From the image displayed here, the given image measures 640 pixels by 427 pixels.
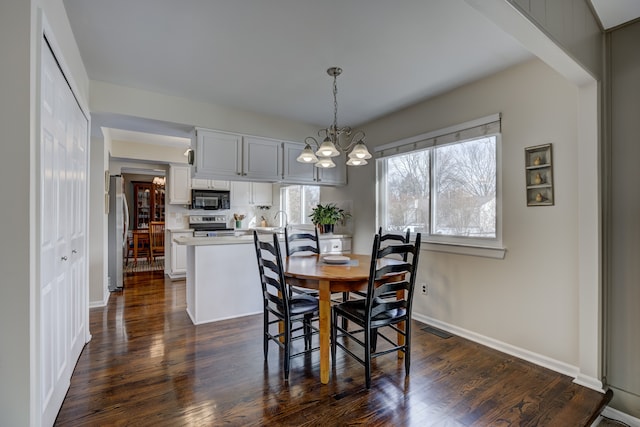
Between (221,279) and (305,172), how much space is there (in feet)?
5.91

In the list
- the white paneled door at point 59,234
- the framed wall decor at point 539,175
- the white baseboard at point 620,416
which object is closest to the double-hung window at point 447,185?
the framed wall decor at point 539,175

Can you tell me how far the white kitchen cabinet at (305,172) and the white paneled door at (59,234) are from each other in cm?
221

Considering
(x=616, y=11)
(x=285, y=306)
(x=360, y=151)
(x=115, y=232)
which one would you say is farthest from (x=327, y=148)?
(x=115, y=232)

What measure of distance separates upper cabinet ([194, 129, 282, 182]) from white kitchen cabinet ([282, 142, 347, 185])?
0.12 m

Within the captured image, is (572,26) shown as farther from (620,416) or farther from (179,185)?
(179,185)

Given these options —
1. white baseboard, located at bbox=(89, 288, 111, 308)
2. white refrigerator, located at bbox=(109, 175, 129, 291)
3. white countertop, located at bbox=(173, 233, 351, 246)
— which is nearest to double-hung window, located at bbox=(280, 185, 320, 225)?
white countertop, located at bbox=(173, 233, 351, 246)

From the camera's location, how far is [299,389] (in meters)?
2.08

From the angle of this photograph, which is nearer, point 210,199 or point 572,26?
point 572,26

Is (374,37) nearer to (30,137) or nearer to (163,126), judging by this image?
(30,137)

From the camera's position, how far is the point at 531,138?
252 cm

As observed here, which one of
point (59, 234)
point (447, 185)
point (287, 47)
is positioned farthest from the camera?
point (447, 185)

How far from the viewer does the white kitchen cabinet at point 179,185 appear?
5.89 meters

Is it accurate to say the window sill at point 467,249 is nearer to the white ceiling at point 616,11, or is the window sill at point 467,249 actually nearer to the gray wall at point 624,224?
the gray wall at point 624,224

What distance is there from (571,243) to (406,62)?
190cm
